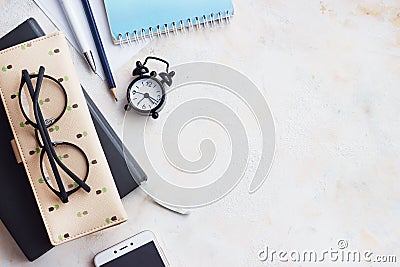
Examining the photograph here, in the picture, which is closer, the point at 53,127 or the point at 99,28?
the point at 53,127

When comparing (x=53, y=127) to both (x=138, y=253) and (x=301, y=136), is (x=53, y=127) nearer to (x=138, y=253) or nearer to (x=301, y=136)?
(x=138, y=253)

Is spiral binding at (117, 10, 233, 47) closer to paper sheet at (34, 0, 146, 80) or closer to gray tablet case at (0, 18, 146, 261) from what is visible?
paper sheet at (34, 0, 146, 80)

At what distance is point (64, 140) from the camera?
0.78 meters

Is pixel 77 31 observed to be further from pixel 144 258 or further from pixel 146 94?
pixel 144 258

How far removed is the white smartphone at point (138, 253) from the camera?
85 cm

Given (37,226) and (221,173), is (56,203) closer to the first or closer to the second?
(37,226)

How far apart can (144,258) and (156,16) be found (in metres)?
0.31

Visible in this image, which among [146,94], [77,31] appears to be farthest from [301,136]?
[77,31]

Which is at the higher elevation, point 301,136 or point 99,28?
point 99,28

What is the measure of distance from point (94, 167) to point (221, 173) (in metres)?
0.18

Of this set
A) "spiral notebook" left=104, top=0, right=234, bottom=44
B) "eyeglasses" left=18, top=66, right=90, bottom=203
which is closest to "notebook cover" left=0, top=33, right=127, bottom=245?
"eyeglasses" left=18, top=66, right=90, bottom=203

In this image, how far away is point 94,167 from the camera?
2.58 feet

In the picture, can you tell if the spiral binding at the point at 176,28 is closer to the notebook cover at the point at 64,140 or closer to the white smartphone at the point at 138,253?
the notebook cover at the point at 64,140

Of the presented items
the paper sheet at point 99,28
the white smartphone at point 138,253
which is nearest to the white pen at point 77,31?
the paper sheet at point 99,28
